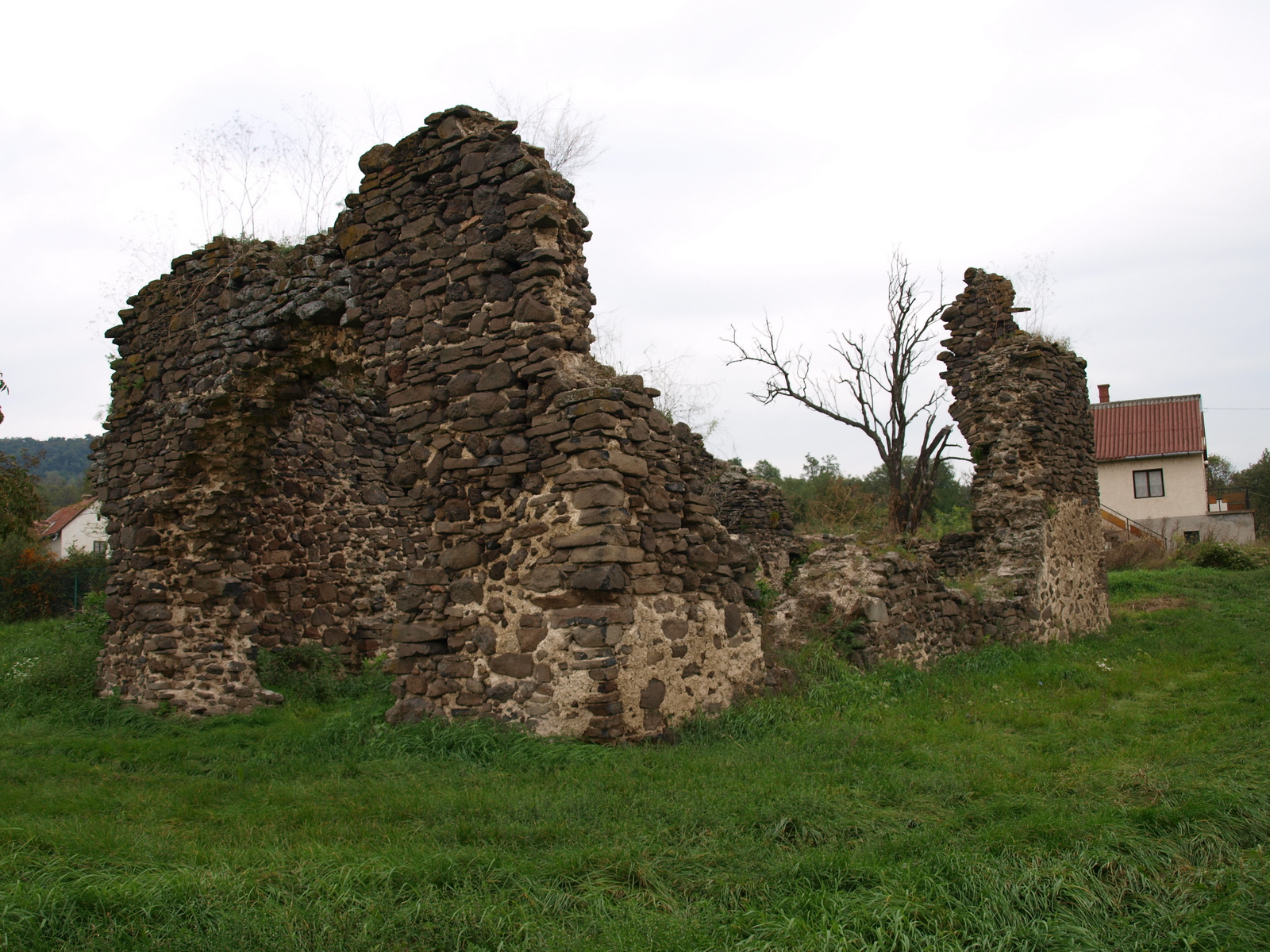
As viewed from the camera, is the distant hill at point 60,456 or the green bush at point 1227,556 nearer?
the green bush at point 1227,556

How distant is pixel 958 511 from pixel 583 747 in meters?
20.5

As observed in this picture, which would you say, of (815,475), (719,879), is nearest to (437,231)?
(719,879)

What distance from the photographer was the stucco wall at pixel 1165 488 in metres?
31.6

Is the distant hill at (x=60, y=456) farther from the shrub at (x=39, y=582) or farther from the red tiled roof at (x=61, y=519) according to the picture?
the shrub at (x=39, y=582)

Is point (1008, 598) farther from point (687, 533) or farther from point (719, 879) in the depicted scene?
point (719, 879)

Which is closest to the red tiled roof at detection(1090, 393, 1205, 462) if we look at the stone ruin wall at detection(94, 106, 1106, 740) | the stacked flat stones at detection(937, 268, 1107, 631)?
the stacked flat stones at detection(937, 268, 1107, 631)

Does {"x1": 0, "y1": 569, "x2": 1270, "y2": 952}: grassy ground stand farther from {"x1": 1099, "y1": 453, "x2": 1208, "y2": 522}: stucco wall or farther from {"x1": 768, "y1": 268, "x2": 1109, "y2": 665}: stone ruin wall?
{"x1": 1099, "y1": 453, "x2": 1208, "y2": 522}: stucco wall

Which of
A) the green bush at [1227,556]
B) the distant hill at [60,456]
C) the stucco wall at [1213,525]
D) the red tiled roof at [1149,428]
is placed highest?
the distant hill at [60,456]

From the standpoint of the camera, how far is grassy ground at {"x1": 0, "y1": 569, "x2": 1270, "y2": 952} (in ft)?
10.2

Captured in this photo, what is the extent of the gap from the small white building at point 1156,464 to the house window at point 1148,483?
0.01 m

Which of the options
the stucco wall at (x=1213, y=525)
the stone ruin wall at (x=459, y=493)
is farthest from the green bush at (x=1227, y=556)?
the stone ruin wall at (x=459, y=493)

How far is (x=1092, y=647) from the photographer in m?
11.1

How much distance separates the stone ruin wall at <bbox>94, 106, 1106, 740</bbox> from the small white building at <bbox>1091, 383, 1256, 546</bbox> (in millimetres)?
22988

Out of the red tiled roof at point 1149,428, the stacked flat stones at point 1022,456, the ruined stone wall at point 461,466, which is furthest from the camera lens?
the red tiled roof at point 1149,428
